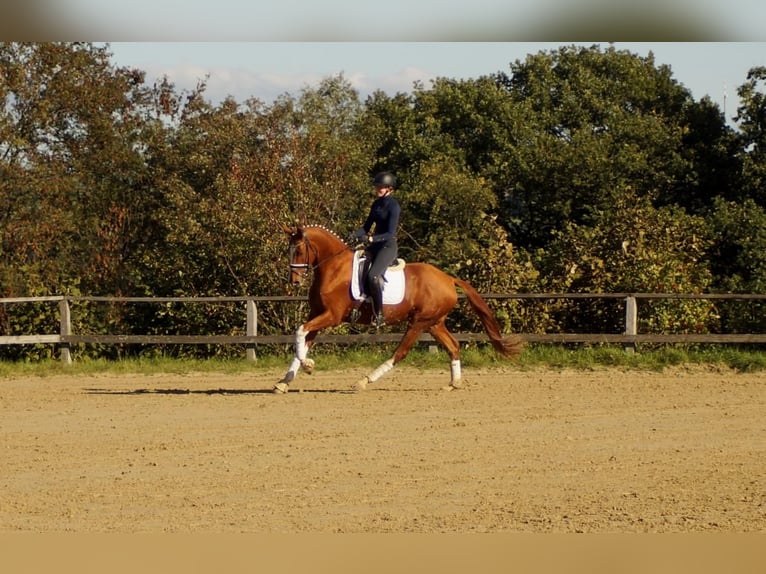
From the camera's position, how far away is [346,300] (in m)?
13.1

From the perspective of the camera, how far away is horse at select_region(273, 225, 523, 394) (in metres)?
13.1

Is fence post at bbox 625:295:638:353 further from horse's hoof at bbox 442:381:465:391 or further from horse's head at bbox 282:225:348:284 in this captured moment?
horse's head at bbox 282:225:348:284

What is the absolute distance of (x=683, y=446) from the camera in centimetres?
965

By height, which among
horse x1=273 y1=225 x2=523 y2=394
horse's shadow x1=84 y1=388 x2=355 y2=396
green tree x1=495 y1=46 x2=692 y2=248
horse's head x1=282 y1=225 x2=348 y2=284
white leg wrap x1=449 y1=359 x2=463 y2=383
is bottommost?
horse's shadow x1=84 y1=388 x2=355 y2=396

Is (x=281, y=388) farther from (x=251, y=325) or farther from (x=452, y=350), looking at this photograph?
(x=251, y=325)

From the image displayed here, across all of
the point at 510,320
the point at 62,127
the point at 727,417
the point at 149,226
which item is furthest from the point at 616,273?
the point at 62,127

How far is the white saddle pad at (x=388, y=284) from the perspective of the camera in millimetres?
13133

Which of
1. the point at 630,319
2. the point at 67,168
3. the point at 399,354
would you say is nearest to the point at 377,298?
the point at 399,354

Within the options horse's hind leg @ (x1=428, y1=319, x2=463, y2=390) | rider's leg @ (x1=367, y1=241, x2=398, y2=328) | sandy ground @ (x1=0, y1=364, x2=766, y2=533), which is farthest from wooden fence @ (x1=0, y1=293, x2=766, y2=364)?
rider's leg @ (x1=367, y1=241, x2=398, y2=328)

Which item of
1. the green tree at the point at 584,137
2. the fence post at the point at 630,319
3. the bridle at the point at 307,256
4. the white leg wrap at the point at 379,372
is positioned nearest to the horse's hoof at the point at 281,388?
the white leg wrap at the point at 379,372

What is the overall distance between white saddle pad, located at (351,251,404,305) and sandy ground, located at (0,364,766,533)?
1111 millimetres

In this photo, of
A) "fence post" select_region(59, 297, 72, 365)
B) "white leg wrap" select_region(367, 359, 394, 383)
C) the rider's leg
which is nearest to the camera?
the rider's leg

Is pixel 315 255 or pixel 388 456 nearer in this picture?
pixel 388 456

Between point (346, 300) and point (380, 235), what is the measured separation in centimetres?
93
